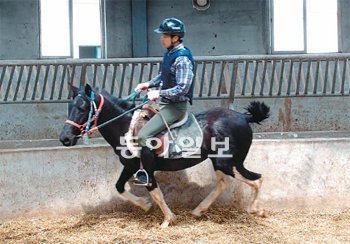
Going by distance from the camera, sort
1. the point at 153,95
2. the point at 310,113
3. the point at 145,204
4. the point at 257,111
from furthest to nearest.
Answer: the point at 310,113 < the point at 145,204 < the point at 257,111 < the point at 153,95

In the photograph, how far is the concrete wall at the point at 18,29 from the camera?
9680mm

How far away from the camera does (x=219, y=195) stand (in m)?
6.19

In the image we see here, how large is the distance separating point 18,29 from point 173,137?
→ 17.5 ft

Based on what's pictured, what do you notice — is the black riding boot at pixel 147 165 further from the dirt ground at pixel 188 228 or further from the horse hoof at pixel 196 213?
the horse hoof at pixel 196 213

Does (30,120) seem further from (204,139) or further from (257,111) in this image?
(257,111)

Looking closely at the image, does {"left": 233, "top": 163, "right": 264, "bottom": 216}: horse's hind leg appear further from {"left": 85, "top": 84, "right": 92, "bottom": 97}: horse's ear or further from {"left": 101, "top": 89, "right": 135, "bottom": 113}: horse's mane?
{"left": 85, "top": 84, "right": 92, "bottom": 97}: horse's ear

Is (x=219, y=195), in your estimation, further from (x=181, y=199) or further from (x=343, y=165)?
(x=343, y=165)

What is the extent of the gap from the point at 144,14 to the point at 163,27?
184 inches

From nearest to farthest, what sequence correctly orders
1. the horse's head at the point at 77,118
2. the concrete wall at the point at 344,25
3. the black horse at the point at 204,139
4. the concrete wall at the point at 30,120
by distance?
the horse's head at the point at 77,118, the black horse at the point at 204,139, the concrete wall at the point at 30,120, the concrete wall at the point at 344,25

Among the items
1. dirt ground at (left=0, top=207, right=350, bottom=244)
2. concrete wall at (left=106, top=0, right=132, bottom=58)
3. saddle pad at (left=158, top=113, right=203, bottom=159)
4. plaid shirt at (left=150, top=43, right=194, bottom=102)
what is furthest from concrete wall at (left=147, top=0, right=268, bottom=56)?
plaid shirt at (left=150, top=43, right=194, bottom=102)

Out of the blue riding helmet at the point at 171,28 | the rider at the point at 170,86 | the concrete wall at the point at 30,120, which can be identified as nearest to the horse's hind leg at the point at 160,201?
the rider at the point at 170,86

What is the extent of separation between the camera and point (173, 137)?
215 inches

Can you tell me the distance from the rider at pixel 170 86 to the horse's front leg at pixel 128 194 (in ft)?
0.69

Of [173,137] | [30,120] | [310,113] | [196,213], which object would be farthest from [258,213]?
[30,120]
